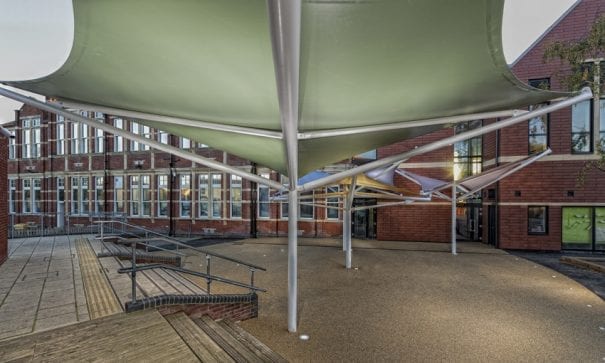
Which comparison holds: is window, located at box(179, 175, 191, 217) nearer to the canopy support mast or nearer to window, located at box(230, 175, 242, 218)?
window, located at box(230, 175, 242, 218)

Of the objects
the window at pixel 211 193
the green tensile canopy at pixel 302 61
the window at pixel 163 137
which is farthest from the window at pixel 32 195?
the green tensile canopy at pixel 302 61

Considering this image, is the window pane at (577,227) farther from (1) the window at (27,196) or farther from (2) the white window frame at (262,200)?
(1) the window at (27,196)

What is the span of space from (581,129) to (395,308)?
1244 cm

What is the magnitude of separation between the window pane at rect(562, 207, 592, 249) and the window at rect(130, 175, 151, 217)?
71.3 feet

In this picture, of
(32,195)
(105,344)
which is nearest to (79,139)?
(32,195)

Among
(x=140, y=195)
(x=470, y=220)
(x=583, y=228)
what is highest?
(x=140, y=195)

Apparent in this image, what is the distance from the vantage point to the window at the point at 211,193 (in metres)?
15.5

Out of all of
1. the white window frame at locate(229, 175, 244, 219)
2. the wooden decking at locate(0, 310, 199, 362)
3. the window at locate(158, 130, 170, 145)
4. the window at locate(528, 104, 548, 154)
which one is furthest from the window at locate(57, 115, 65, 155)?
the window at locate(528, 104, 548, 154)

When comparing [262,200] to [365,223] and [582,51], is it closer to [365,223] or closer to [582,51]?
[365,223]

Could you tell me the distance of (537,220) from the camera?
1142 centimetres

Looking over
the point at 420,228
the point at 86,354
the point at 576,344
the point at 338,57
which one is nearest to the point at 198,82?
the point at 338,57

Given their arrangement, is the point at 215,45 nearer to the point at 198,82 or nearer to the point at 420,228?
the point at 198,82

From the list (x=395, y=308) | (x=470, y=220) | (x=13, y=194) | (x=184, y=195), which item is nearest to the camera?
(x=395, y=308)

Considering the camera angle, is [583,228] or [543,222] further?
[543,222]
